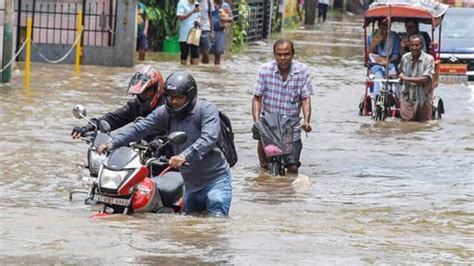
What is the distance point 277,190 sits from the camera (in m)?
13.6

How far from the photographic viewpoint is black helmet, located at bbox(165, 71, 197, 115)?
10023mm

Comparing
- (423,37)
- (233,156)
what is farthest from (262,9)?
(233,156)

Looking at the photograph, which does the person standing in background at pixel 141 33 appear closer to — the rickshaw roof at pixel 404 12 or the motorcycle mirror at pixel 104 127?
the rickshaw roof at pixel 404 12

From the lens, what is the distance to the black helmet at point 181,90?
10.0 m

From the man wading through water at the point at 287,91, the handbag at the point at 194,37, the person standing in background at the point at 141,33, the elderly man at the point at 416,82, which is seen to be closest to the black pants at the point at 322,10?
the person standing in background at the point at 141,33

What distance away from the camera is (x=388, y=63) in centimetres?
2050

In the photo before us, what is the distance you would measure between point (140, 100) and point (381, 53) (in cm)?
1097

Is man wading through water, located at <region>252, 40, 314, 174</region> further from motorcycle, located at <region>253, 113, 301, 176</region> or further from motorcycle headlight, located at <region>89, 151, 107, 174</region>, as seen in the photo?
motorcycle headlight, located at <region>89, 151, 107, 174</region>

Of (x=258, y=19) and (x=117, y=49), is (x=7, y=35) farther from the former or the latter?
(x=258, y=19)

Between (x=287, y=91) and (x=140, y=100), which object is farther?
(x=287, y=91)

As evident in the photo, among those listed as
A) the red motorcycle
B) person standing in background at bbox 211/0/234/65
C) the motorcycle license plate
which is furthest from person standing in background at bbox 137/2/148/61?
the motorcycle license plate

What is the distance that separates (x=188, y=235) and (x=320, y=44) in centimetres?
3094

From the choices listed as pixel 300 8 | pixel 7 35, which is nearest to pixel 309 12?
pixel 300 8

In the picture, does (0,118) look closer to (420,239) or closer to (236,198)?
(236,198)
